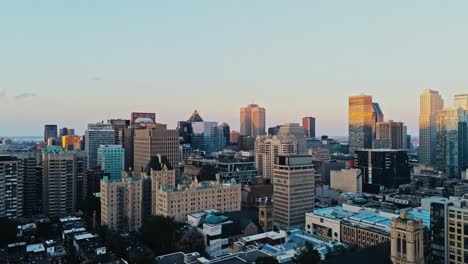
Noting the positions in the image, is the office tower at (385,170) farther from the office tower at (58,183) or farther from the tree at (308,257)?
the office tower at (58,183)

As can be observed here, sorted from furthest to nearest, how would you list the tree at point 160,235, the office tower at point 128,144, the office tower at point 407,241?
the office tower at point 128,144 → the tree at point 160,235 → the office tower at point 407,241

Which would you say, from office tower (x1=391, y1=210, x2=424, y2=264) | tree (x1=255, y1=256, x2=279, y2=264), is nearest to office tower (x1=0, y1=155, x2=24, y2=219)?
tree (x1=255, y1=256, x2=279, y2=264)

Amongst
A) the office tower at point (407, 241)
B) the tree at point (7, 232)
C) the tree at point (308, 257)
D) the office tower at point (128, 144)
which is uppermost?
the office tower at point (128, 144)

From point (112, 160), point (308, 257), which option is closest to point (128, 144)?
point (112, 160)

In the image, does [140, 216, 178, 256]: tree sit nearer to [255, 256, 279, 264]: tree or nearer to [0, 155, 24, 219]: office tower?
[255, 256, 279, 264]: tree

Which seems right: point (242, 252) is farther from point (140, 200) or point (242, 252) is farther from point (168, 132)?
point (168, 132)

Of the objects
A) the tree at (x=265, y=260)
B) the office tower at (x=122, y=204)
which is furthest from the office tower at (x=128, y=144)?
the tree at (x=265, y=260)

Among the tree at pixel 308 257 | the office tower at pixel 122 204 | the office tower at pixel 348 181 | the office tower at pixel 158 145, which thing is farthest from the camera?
the office tower at pixel 348 181
